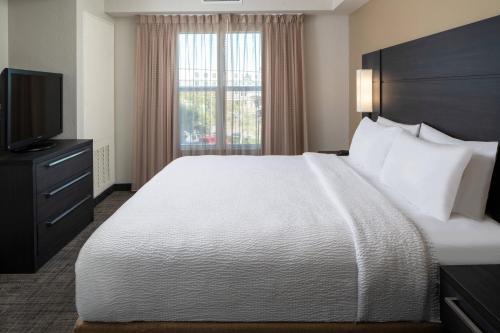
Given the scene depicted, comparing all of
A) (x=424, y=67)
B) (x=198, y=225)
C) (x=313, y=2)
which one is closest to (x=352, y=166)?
(x=424, y=67)

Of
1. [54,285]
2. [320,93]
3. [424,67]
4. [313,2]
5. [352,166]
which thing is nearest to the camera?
[54,285]

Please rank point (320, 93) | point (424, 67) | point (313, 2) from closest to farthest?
point (424, 67)
point (313, 2)
point (320, 93)

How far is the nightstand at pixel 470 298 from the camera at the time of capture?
1.43 m

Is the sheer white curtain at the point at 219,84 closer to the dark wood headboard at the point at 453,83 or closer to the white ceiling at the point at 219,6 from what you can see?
the white ceiling at the point at 219,6

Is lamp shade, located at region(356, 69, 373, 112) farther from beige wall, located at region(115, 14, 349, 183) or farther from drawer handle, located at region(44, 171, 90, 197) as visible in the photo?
drawer handle, located at region(44, 171, 90, 197)

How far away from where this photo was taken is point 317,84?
5.66 m

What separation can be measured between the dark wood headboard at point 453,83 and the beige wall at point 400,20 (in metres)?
0.13

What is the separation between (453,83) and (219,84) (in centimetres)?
324

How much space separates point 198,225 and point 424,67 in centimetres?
201

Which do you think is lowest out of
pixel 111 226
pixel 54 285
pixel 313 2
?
pixel 54 285

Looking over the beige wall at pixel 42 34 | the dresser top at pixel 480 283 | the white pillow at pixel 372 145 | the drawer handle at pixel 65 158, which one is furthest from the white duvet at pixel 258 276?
the beige wall at pixel 42 34

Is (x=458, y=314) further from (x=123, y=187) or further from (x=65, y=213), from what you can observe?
(x=123, y=187)

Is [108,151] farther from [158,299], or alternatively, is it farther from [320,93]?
[158,299]

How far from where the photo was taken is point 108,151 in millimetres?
5430
